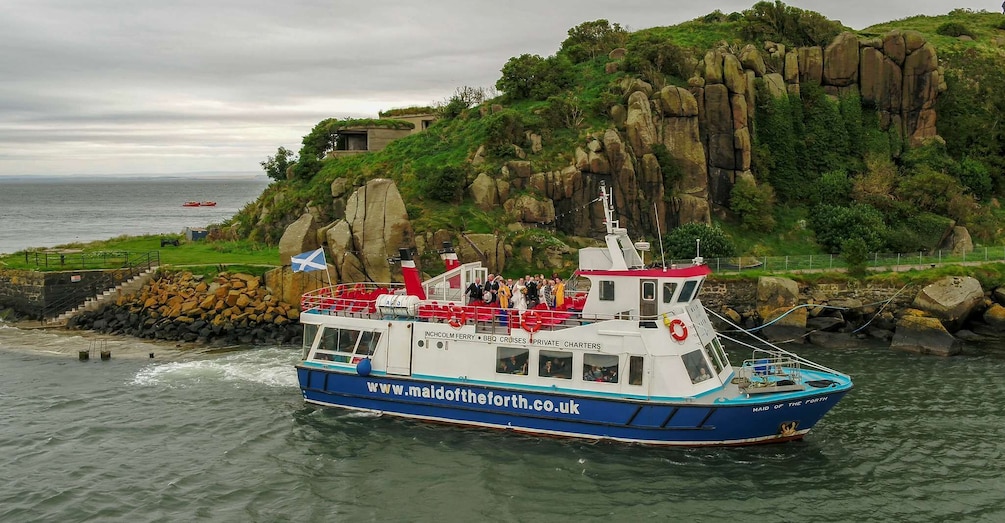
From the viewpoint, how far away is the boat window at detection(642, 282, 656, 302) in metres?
23.7

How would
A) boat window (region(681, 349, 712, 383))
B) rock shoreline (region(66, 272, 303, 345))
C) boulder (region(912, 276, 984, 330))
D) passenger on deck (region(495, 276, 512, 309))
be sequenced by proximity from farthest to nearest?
rock shoreline (region(66, 272, 303, 345))
boulder (region(912, 276, 984, 330))
passenger on deck (region(495, 276, 512, 309))
boat window (region(681, 349, 712, 383))

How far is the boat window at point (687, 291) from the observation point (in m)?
23.6

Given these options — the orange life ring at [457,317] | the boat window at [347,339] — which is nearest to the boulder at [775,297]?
the orange life ring at [457,317]

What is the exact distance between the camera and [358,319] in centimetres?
2630

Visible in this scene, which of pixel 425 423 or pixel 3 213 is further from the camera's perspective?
pixel 3 213

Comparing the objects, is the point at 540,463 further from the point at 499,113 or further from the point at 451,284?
the point at 499,113

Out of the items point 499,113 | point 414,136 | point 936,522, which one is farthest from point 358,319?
point 414,136

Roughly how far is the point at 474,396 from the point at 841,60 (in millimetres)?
48313

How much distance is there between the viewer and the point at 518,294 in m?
25.6

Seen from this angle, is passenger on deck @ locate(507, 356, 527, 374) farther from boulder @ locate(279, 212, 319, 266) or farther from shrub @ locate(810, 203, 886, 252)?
shrub @ locate(810, 203, 886, 252)

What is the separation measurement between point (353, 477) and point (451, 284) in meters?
8.29

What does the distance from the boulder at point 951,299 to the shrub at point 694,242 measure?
10345 millimetres

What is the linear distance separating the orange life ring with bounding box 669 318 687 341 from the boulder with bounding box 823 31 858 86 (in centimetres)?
4470

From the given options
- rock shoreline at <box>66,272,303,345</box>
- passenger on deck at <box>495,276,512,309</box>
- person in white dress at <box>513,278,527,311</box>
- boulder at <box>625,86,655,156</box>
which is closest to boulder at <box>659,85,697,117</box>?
boulder at <box>625,86,655,156</box>
